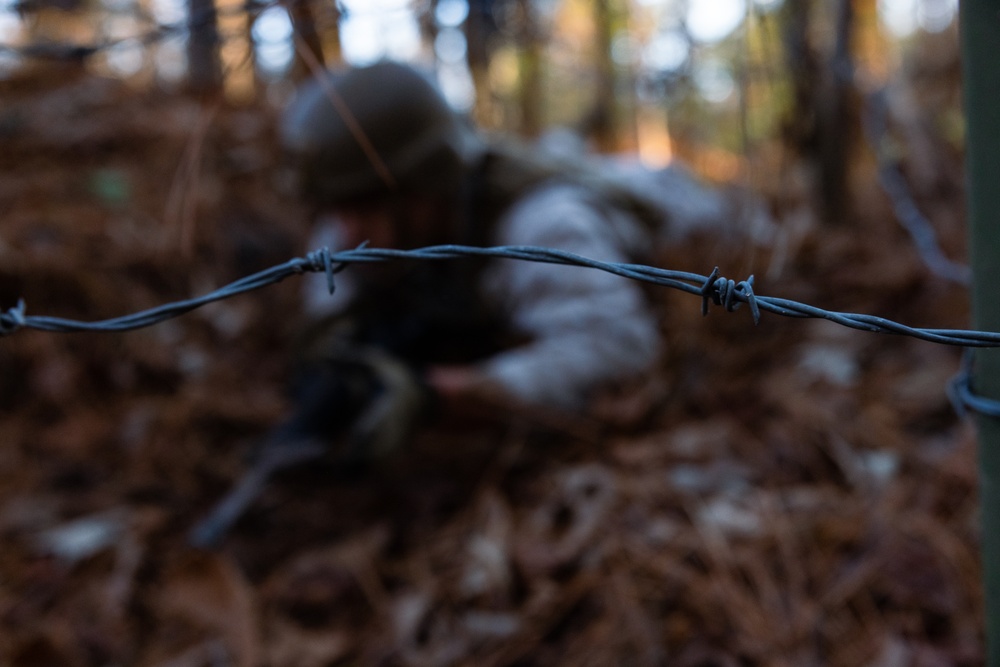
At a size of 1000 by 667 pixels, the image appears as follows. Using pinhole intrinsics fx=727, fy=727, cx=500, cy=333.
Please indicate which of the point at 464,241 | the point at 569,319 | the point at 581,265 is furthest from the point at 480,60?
the point at 581,265

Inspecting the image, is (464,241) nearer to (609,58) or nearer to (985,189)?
(985,189)

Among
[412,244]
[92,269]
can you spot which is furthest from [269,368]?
[412,244]

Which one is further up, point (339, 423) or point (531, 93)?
point (531, 93)

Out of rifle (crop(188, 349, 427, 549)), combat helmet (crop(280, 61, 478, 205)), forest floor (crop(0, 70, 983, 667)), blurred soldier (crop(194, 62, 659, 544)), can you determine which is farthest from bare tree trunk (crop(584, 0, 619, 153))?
rifle (crop(188, 349, 427, 549))

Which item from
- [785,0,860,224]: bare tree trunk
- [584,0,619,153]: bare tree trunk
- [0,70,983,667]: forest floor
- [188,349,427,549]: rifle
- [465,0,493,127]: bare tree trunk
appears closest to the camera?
[0,70,983,667]: forest floor

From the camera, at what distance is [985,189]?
49 cm

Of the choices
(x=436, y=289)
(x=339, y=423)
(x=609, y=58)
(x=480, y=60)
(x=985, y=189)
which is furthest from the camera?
(x=609, y=58)

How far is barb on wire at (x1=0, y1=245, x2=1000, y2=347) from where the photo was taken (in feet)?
1.47

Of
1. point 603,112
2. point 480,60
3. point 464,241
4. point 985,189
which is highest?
point 480,60

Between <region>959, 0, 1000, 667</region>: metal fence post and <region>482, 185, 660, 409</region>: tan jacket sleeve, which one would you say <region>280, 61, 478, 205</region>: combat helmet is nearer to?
<region>482, 185, 660, 409</region>: tan jacket sleeve

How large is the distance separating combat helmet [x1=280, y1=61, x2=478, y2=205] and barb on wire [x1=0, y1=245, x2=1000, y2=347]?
1163 mm

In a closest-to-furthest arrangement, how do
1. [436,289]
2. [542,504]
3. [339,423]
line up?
[542,504] → [339,423] → [436,289]

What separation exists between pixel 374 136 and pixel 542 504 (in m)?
0.95

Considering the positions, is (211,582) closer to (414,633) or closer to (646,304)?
(414,633)
